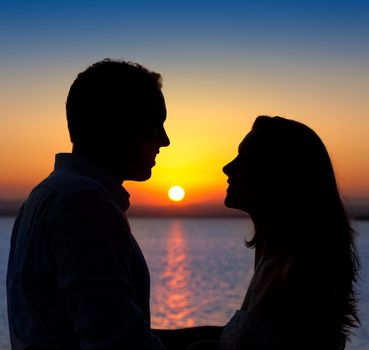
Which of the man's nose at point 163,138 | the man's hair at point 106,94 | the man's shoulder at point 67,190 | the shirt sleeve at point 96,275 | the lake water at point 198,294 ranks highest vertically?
the man's hair at point 106,94

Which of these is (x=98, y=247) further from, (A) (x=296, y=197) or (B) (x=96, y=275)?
(A) (x=296, y=197)

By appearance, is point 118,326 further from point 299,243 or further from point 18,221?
point 299,243

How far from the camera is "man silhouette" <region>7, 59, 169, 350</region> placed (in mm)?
1745

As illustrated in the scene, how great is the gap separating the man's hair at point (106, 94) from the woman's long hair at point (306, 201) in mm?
1556

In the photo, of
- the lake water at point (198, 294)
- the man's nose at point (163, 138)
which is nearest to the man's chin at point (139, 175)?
the man's nose at point (163, 138)

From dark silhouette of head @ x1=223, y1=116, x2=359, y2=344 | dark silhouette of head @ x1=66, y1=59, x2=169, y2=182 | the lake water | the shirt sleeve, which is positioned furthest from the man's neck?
the lake water

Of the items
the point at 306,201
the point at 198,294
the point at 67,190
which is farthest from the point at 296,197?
the point at 198,294

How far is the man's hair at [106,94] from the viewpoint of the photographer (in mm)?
2055

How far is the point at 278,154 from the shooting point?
3.56m

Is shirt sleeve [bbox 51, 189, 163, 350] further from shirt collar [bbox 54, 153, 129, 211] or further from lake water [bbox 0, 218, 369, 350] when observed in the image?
lake water [bbox 0, 218, 369, 350]

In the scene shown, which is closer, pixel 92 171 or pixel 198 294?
pixel 92 171

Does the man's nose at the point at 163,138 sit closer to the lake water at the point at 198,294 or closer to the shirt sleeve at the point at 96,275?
the shirt sleeve at the point at 96,275

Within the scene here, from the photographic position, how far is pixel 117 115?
6.77 feet

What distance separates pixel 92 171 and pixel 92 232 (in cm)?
32
